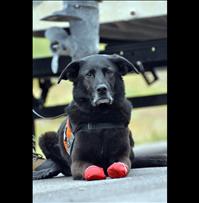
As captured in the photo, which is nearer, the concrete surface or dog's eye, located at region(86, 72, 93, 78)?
dog's eye, located at region(86, 72, 93, 78)

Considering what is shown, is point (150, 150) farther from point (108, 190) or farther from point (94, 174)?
point (108, 190)

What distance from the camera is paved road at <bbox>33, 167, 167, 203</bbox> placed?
14.9 feet

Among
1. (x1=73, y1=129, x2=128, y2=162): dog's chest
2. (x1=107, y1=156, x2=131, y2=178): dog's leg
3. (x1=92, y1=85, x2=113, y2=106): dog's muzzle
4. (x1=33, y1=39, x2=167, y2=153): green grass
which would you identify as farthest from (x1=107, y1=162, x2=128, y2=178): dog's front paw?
(x1=33, y1=39, x2=167, y2=153): green grass

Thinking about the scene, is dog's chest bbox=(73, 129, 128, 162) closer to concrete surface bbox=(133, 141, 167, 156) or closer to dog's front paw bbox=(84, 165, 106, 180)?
dog's front paw bbox=(84, 165, 106, 180)

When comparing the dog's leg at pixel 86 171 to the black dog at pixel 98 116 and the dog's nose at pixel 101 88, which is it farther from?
the dog's nose at pixel 101 88

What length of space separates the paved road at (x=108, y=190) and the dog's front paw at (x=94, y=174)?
6 centimetres

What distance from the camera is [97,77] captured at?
544 cm

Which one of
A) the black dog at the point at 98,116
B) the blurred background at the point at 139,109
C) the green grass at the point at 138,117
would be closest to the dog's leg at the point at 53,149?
the black dog at the point at 98,116

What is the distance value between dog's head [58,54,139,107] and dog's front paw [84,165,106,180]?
41cm

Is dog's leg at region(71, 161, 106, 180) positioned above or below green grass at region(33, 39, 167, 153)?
above

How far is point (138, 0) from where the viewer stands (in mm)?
7820
